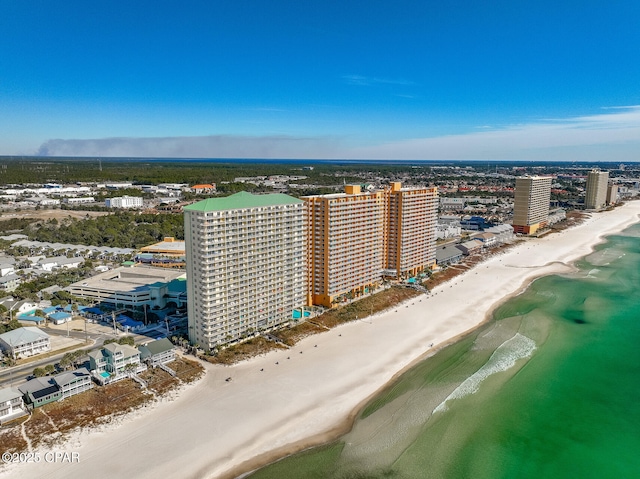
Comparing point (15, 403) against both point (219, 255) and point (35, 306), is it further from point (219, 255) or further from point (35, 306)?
point (35, 306)

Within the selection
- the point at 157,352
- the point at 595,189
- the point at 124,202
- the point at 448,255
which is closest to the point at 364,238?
the point at 448,255

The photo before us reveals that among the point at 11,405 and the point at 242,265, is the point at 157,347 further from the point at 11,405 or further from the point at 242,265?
the point at 11,405

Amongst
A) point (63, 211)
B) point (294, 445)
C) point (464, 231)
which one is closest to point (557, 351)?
point (294, 445)

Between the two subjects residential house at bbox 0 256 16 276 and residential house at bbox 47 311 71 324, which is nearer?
residential house at bbox 47 311 71 324

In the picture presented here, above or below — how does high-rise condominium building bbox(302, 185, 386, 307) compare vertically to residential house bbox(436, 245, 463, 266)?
above

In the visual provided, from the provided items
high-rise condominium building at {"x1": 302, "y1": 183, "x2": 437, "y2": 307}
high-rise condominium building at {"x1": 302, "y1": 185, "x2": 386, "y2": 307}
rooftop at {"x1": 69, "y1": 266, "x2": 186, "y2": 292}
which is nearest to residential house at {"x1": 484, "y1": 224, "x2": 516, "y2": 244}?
high-rise condominium building at {"x1": 302, "y1": 183, "x2": 437, "y2": 307}

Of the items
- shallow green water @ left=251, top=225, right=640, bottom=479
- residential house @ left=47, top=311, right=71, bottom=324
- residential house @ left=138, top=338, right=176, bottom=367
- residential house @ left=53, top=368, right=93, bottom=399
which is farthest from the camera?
residential house @ left=47, top=311, right=71, bottom=324

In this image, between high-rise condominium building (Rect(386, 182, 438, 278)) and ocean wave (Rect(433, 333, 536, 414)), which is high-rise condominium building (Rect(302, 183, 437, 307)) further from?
ocean wave (Rect(433, 333, 536, 414))
